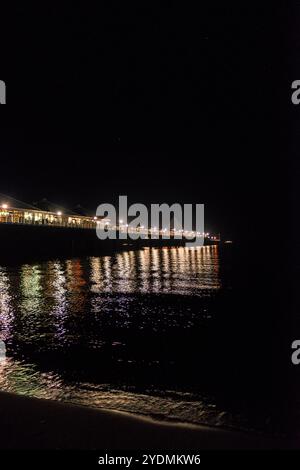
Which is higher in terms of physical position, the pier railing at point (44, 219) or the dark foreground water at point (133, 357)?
the pier railing at point (44, 219)

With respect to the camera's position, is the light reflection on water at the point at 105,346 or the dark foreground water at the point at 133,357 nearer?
the dark foreground water at the point at 133,357

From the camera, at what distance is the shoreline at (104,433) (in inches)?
119

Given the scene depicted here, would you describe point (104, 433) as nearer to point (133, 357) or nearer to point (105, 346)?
point (133, 357)

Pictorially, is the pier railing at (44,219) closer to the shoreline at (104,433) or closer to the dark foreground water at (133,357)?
the dark foreground water at (133,357)

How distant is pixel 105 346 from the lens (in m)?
7.84

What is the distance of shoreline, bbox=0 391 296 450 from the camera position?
304 cm

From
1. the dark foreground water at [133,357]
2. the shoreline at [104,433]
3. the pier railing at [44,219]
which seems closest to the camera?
the shoreline at [104,433]

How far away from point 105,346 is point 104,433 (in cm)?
471

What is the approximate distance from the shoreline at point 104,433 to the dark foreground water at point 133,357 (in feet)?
2.73

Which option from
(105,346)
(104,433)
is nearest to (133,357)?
(105,346)

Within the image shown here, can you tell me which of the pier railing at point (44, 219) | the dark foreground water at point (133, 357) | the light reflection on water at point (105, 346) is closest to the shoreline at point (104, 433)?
the dark foreground water at point (133, 357)

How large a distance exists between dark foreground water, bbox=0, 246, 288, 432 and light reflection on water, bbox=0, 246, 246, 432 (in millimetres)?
16

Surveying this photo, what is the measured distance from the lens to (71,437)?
10.3 ft
